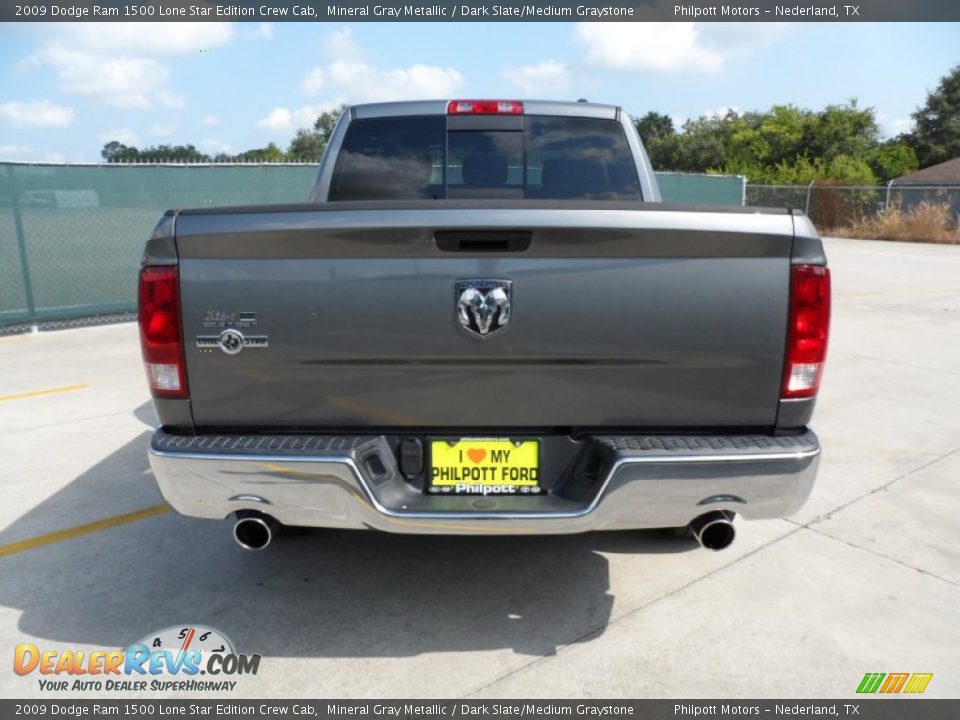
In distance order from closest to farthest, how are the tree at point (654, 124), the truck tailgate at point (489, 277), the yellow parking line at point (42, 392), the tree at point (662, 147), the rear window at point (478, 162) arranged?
the truck tailgate at point (489, 277), the rear window at point (478, 162), the yellow parking line at point (42, 392), the tree at point (662, 147), the tree at point (654, 124)

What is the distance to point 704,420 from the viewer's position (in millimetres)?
2629

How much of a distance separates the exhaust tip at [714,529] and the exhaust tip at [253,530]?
154 cm

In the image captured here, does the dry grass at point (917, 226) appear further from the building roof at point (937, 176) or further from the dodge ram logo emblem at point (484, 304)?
the dodge ram logo emblem at point (484, 304)

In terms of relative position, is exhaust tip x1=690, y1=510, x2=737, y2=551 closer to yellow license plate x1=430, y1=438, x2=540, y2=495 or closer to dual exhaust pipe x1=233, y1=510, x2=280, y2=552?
yellow license plate x1=430, y1=438, x2=540, y2=495

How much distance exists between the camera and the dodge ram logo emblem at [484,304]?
8.19 ft

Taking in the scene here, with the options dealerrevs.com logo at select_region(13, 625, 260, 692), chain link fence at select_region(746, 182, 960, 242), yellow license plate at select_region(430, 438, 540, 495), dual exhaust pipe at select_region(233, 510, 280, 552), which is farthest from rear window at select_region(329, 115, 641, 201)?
chain link fence at select_region(746, 182, 960, 242)

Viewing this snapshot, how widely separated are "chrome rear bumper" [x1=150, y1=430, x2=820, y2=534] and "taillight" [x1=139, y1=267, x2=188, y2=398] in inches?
8.9

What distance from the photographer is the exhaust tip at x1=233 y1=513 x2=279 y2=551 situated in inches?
105

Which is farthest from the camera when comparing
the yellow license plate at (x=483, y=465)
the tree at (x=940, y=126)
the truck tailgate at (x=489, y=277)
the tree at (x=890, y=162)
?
the tree at (x=940, y=126)

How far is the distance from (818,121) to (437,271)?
51.6m

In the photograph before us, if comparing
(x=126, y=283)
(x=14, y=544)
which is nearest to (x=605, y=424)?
(x=14, y=544)

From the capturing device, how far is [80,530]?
152 inches

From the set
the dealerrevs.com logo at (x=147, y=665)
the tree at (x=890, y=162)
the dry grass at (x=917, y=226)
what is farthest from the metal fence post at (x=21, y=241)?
the tree at (x=890, y=162)
